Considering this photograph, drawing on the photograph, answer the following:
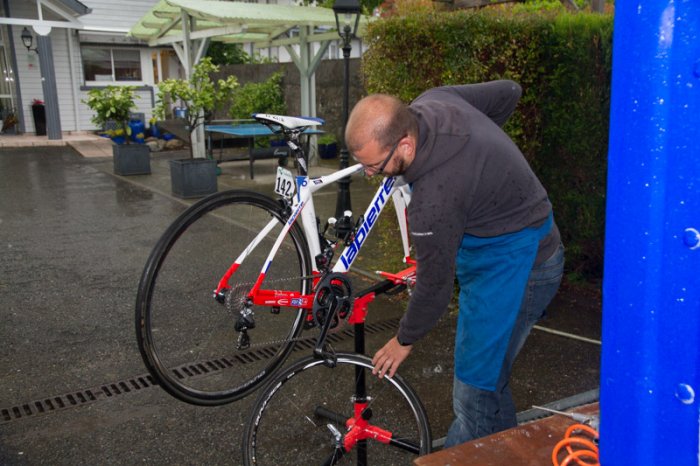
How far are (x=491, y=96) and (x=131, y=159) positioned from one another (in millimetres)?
10717

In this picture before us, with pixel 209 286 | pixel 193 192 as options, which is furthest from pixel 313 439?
pixel 193 192

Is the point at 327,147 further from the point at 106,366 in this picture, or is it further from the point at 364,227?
the point at 364,227

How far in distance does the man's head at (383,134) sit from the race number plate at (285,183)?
4.59 feet

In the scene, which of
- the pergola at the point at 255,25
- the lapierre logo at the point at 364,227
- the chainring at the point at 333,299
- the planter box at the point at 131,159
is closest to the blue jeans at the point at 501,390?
the chainring at the point at 333,299

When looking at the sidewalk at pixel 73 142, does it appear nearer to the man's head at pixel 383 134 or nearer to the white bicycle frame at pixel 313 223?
the white bicycle frame at pixel 313 223

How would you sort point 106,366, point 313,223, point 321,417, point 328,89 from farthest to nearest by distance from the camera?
1. point 328,89
2. point 106,366
3. point 313,223
4. point 321,417

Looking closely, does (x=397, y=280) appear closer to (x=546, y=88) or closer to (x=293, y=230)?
(x=293, y=230)

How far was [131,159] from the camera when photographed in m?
12.2

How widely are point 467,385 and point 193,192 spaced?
26.2ft

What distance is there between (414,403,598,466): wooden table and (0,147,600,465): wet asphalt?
121cm

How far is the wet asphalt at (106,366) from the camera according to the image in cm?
323

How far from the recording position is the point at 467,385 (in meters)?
2.58

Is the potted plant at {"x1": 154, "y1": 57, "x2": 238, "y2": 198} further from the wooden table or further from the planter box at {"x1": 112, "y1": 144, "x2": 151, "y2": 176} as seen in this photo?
the wooden table

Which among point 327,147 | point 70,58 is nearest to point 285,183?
point 327,147
